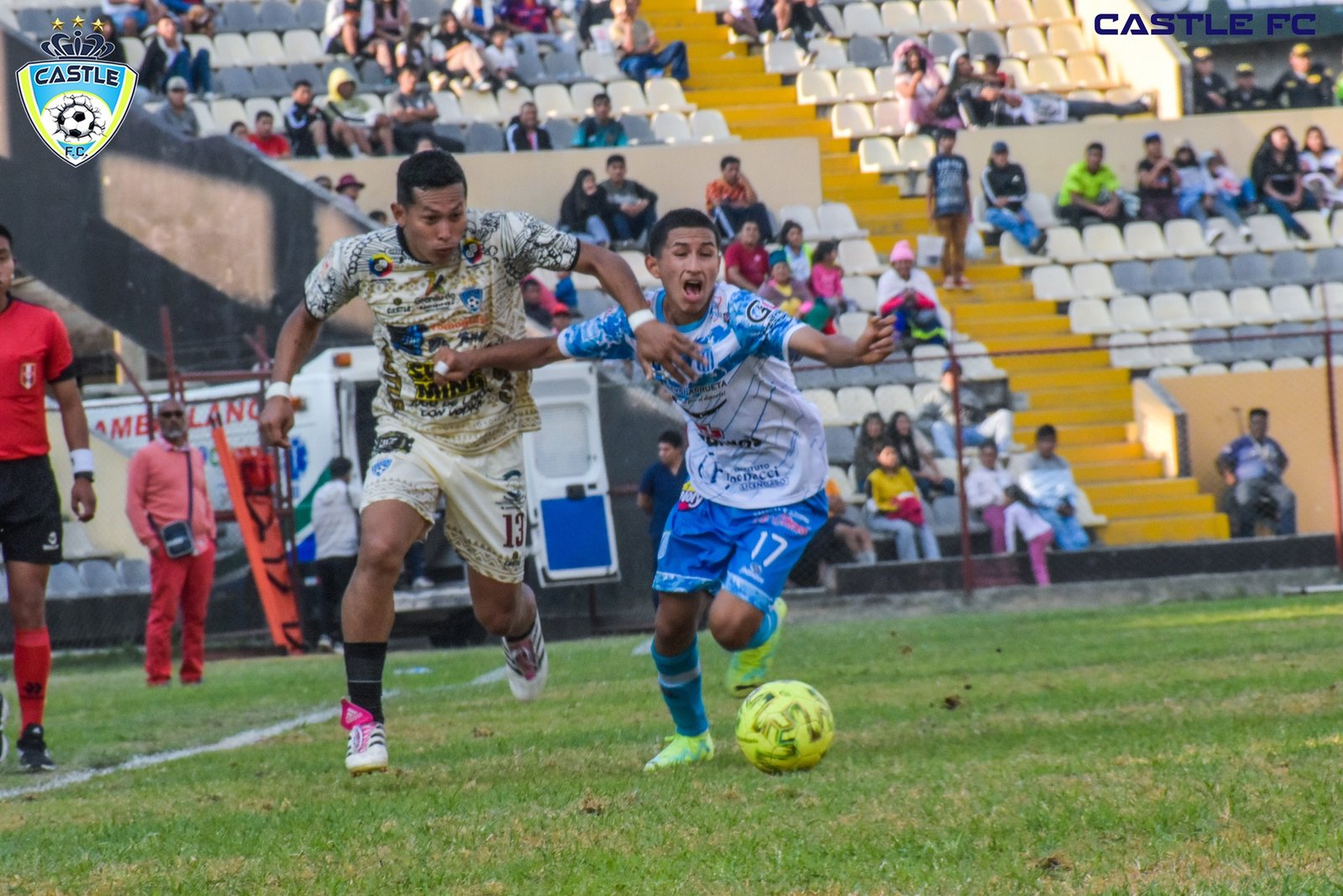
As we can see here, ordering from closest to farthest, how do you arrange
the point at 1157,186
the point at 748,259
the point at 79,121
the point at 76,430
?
1. the point at 76,430
2. the point at 748,259
3. the point at 79,121
4. the point at 1157,186

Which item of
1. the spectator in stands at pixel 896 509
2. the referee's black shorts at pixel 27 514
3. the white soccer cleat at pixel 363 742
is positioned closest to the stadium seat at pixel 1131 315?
the spectator in stands at pixel 896 509

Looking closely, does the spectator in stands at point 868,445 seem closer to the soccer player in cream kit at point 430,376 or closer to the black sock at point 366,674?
the soccer player in cream kit at point 430,376

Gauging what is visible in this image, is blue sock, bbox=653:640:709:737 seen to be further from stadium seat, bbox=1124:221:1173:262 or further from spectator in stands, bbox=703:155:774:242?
stadium seat, bbox=1124:221:1173:262

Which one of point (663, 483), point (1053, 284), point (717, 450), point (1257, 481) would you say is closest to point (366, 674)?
point (717, 450)

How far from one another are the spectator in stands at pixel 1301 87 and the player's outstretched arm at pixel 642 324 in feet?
68.7

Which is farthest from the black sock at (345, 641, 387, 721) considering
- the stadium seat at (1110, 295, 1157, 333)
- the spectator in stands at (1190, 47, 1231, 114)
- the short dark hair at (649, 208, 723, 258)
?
the spectator in stands at (1190, 47, 1231, 114)

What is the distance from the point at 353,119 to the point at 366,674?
16.5 m

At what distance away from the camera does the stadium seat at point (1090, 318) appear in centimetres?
2170

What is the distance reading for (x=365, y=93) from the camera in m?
23.0

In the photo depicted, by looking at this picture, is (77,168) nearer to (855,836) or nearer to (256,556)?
(256,556)

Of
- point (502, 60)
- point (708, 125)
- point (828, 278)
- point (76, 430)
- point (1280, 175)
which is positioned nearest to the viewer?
point (76, 430)

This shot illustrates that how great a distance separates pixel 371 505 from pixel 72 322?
15.8 meters

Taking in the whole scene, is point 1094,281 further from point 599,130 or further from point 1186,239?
point 599,130

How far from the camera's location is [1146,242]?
22.8m
